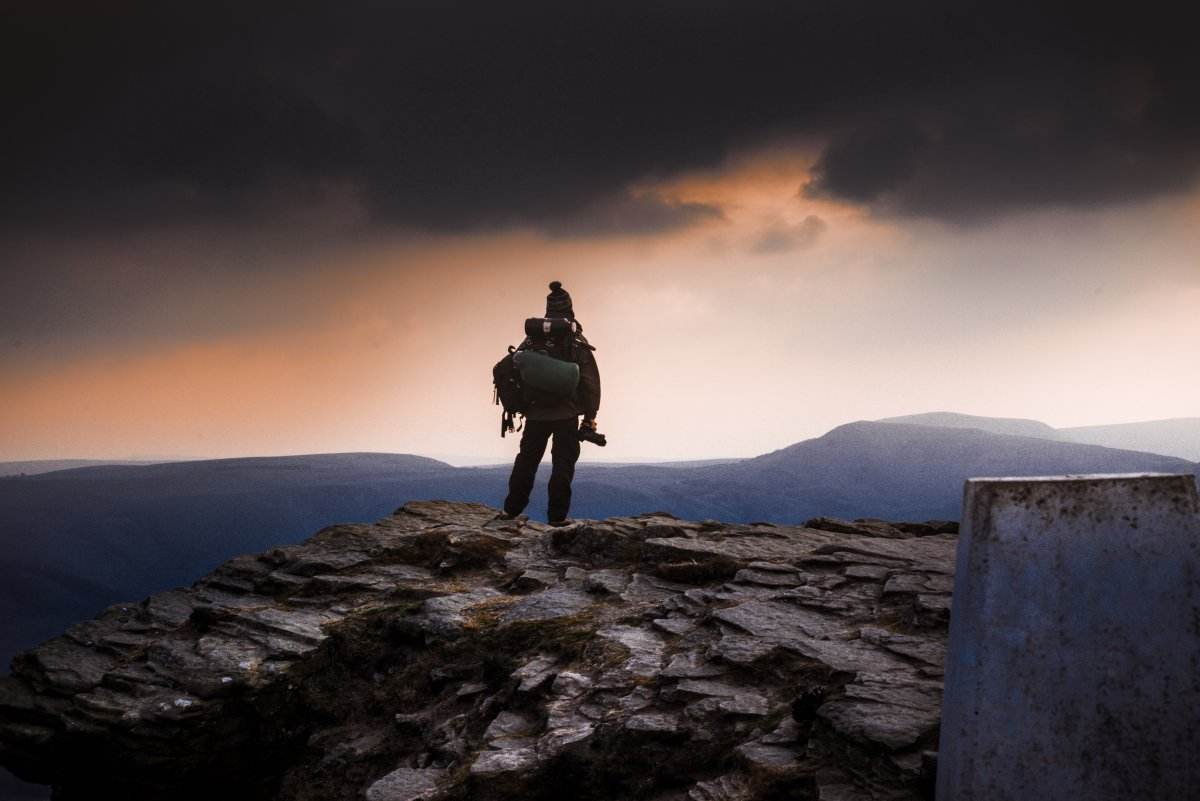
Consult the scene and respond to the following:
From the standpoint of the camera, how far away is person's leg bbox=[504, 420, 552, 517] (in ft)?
48.8

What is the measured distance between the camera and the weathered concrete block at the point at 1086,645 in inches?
156

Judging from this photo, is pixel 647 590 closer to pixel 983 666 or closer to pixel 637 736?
pixel 637 736

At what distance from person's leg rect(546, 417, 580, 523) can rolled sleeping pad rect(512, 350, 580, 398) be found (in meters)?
1.06

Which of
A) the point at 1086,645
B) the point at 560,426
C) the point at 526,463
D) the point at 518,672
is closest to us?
the point at 1086,645

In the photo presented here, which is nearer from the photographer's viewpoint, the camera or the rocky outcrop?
the rocky outcrop

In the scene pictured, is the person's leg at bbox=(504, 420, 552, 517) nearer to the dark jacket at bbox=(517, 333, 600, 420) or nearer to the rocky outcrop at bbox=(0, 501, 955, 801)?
the dark jacket at bbox=(517, 333, 600, 420)

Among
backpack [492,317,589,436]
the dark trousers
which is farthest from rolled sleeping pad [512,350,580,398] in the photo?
the dark trousers

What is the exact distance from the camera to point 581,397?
14.9 m

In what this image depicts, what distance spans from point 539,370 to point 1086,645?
10768mm

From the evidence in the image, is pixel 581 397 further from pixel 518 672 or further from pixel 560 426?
pixel 518 672

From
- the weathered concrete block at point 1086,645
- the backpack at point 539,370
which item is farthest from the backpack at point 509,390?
the weathered concrete block at point 1086,645

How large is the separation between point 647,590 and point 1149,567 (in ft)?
21.1

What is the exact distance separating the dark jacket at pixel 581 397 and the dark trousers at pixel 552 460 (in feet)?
0.53

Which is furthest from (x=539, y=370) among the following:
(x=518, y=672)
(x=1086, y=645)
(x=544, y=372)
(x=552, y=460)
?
(x=1086, y=645)
